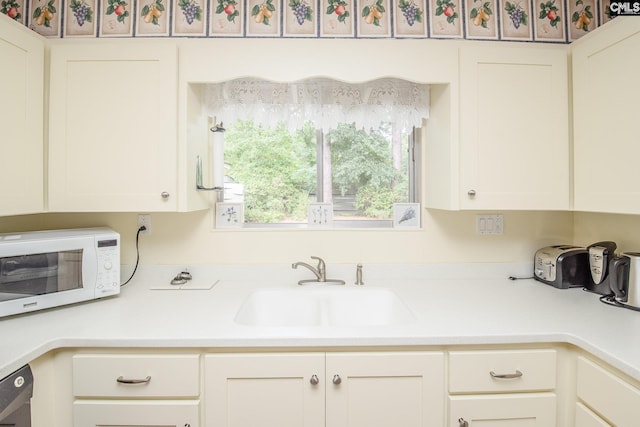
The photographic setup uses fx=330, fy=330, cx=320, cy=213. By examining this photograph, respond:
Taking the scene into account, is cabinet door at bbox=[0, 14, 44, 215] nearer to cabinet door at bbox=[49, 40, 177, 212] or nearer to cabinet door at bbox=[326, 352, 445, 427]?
cabinet door at bbox=[49, 40, 177, 212]

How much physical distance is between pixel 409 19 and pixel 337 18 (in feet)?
1.28

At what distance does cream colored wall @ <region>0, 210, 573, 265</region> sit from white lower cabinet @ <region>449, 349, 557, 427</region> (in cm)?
73

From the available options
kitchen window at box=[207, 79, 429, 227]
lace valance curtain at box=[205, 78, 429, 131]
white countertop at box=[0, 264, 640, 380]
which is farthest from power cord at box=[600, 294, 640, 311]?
lace valance curtain at box=[205, 78, 429, 131]

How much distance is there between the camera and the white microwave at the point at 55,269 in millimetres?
1269

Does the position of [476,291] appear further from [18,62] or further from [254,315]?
[18,62]

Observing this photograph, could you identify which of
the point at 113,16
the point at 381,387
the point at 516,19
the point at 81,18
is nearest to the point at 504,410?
the point at 381,387

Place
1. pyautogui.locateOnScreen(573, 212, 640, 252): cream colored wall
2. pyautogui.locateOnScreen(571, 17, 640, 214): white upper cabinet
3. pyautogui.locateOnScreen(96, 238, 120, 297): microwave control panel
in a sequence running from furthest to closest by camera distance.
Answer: pyautogui.locateOnScreen(573, 212, 640, 252): cream colored wall
pyautogui.locateOnScreen(96, 238, 120, 297): microwave control panel
pyautogui.locateOnScreen(571, 17, 640, 214): white upper cabinet

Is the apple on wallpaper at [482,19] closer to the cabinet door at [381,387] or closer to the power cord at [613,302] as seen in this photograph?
the power cord at [613,302]

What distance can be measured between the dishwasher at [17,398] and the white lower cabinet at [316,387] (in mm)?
508

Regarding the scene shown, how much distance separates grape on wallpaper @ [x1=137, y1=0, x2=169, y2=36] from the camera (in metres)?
1.76

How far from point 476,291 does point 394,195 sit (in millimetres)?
670

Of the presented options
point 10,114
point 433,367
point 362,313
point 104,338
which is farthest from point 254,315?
point 10,114

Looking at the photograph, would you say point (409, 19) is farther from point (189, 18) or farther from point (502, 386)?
point (502, 386)

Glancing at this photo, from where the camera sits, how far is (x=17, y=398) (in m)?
0.96
